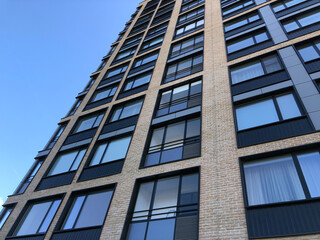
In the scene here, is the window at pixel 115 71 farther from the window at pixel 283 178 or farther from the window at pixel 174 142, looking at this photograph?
the window at pixel 283 178

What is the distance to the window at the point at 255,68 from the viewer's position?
13.0 meters

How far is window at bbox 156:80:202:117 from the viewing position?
1384 centimetres

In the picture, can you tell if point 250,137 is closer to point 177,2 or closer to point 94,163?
point 94,163

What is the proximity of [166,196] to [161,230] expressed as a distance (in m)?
1.46

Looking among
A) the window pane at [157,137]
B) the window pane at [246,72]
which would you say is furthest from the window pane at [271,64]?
the window pane at [157,137]

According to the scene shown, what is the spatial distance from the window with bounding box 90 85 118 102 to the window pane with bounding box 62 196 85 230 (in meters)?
9.22

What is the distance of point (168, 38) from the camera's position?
22062 mm

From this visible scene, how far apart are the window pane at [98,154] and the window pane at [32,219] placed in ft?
10.1

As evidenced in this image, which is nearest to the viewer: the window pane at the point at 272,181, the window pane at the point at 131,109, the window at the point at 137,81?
the window pane at the point at 272,181

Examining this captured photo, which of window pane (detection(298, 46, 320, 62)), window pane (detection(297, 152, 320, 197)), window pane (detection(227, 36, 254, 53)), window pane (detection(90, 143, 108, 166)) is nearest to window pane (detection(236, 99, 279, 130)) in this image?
window pane (detection(297, 152, 320, 197))

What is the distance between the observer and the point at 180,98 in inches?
577

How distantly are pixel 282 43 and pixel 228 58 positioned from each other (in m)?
2.96

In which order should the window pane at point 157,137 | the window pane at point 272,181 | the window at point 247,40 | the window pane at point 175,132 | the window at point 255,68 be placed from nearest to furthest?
the window pane at point 272,181
the window pane at point 175,132
the window pane at point 157,137
the window at point 255,68
the window at point 247,40

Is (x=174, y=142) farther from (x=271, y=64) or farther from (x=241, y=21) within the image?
(x=241, y=21)
